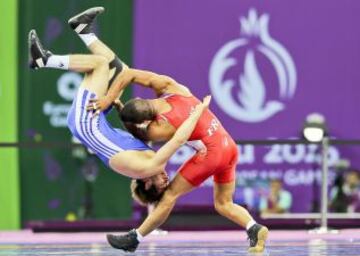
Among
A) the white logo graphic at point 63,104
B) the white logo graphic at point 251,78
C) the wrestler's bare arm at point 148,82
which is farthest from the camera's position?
the white logo graphic at point 251,78

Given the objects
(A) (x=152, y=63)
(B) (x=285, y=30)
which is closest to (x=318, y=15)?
(B) (x=285, y=30)

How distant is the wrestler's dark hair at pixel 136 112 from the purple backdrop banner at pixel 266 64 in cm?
454

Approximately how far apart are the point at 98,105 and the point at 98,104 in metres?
0.01

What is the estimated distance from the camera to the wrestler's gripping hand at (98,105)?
8797 millimetres

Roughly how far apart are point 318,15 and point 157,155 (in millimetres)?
5400

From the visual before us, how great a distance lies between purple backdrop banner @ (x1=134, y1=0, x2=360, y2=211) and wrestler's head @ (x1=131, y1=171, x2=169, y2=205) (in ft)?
14.2

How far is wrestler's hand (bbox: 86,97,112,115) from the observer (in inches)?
346

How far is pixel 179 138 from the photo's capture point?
8.36m

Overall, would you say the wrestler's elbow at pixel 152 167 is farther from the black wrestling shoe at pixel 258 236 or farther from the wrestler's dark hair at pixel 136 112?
the black wrestling shoe at pixel 258 236

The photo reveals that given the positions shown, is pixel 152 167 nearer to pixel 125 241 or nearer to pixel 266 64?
pixel 125 241

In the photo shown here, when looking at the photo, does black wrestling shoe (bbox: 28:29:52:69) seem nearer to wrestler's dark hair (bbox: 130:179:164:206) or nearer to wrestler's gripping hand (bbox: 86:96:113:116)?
wrestler's gripping hand (bbox: 86:96:113:116)

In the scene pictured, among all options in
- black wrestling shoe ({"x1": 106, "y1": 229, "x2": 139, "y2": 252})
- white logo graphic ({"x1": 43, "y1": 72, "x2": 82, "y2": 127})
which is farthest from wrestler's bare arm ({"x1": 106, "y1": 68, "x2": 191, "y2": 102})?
Result: white logo graphic ({"x1": 43, "y1": 72, "x2": 82, "y2": 127})

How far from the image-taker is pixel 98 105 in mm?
8812

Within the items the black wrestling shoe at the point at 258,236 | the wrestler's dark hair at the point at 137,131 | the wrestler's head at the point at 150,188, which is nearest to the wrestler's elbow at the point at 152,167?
the wrestler's head at the point at 150,188
